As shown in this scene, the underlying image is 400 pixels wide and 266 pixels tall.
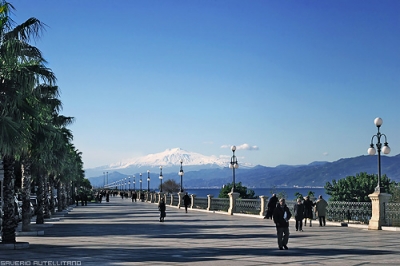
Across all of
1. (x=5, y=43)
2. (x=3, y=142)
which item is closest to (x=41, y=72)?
(x=5, y=43)

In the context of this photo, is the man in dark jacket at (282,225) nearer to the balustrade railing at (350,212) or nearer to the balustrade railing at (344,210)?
the balustrade railing at (344,210)

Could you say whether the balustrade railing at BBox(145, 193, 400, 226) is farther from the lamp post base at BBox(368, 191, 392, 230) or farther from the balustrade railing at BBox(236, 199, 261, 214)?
the lamp post base at BBox(368, 191, 392, 230)

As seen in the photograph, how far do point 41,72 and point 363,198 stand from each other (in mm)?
49098

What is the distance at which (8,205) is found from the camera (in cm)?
2123

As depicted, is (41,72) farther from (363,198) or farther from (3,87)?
(363,198)

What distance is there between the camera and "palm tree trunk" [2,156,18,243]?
67.7 ft

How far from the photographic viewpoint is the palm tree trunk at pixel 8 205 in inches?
812

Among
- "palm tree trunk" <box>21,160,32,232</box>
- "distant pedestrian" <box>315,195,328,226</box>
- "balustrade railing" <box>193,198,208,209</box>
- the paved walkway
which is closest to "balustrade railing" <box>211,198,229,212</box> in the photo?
"balustrade railing" <box>193,198,208,209</box>

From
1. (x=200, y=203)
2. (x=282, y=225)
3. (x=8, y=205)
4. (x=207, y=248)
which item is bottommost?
(x=200, y=203)

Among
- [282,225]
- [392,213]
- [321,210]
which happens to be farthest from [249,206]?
[282,225]

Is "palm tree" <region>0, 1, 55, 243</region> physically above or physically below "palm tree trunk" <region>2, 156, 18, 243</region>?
above

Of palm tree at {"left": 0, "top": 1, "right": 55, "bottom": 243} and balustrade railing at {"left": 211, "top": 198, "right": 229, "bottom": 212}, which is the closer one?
palm tree at {"left": 0, "top": 1, "right": 55, "bottom": 243}

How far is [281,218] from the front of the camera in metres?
19.9

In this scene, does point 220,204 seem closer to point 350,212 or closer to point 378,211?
point 350,212
